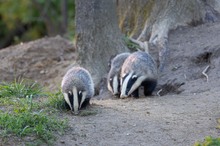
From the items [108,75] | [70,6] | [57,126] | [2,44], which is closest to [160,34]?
[108,75]

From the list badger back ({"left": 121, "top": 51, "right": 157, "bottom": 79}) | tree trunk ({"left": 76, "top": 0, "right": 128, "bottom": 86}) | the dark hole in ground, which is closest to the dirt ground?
the dark hole in ground

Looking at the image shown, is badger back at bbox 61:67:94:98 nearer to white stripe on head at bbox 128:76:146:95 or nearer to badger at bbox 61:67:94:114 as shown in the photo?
badger at bbox 61:67:94:114

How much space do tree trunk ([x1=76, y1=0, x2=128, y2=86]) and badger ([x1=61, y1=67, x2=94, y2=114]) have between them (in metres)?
1.96

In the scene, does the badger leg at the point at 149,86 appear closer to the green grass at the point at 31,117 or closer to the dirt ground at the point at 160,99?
the dirt ground at the point at 160,99

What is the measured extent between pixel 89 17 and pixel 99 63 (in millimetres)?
752

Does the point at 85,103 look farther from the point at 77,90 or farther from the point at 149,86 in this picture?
the point at 149,86

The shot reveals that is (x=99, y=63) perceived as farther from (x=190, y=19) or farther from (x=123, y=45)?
(x=190, y=19)

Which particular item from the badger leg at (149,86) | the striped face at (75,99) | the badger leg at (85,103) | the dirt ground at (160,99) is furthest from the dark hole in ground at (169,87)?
the striped face at (75,99)

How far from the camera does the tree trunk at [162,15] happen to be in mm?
11102

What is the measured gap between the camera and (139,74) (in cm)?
959

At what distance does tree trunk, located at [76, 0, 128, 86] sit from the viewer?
1052cm

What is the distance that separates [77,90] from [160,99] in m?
1.31

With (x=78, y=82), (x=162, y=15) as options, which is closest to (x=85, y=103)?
(x=78, y=82)

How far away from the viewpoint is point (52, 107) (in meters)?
8.02
